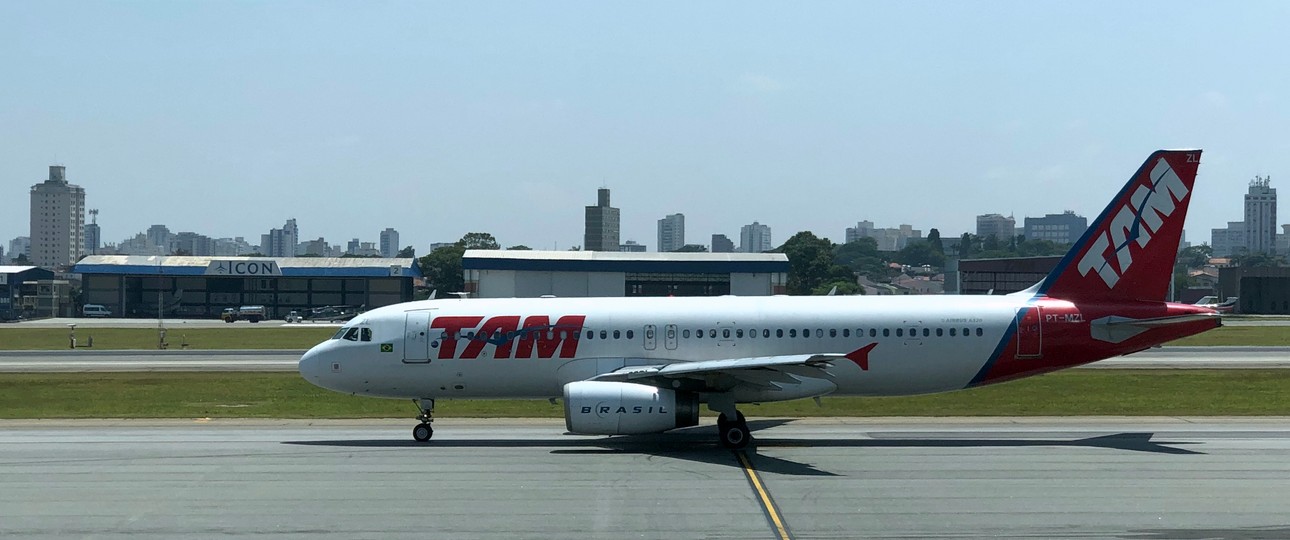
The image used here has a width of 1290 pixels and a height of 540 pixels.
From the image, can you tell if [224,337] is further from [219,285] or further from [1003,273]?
[1003,273]

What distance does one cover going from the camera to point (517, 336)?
26688 mm

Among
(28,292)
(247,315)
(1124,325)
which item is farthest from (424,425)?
(28,292)

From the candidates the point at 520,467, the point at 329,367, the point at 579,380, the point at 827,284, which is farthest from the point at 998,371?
the point at 827,284

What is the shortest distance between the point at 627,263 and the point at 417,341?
159 ft

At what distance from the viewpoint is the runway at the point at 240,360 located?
153 feet

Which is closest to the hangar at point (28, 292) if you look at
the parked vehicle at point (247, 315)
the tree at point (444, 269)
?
the parked vehicle at point (247, 315)

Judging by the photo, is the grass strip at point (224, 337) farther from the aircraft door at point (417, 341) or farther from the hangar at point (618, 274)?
the aircraft door at point (417, 341)

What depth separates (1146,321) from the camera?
1038 inches

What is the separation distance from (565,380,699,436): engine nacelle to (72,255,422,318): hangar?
99.1 metres

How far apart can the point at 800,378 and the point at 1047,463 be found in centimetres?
560

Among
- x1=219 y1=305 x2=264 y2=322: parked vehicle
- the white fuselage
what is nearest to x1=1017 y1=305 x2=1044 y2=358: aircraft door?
the white fuselage

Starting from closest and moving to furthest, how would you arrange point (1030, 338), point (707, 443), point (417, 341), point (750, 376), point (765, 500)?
point (765, 500) → point (750, 376) → point (707, 443) → point (1030, 338) → point (417, 341)

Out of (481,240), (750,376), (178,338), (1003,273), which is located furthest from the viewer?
(481,240)

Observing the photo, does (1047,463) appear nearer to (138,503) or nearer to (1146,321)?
(1146,321)
